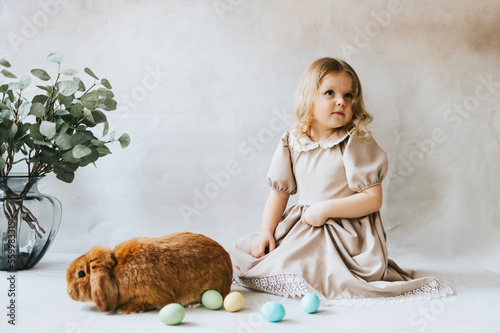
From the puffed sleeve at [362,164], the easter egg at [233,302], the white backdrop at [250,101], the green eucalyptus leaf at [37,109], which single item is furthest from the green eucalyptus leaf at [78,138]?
the puffed sleeve at [362,164]

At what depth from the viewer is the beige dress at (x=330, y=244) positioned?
3.94 ft

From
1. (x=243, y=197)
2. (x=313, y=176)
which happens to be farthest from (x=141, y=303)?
(x=243, y=197)

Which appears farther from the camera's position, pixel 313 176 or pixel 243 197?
pixel 243 197

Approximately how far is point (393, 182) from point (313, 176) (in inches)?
16.4

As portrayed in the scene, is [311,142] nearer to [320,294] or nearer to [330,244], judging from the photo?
[330,244]

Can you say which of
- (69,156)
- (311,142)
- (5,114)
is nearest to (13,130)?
(5,114)

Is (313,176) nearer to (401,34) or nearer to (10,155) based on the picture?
(401,34)

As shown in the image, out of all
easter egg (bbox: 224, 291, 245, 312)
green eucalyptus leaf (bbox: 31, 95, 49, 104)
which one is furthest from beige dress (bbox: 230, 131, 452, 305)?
green eucalyptus leaf (bbox: 31, 95, 49, 104)

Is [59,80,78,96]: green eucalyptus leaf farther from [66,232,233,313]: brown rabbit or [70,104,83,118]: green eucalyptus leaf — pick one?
[66,232,233,313]: brown rabbit

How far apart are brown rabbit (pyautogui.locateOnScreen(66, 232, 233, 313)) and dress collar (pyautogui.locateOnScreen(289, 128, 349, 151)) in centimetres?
45

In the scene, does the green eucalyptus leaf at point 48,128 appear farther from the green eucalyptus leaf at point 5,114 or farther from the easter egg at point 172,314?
the easter egg at point 172,314

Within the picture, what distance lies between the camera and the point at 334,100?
4.38 feet

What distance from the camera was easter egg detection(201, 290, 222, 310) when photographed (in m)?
1.09

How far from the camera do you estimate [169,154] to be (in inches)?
68.2
